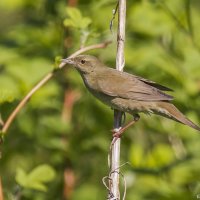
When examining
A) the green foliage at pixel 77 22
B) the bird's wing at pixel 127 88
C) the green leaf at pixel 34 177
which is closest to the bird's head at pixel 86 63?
the bird's wing at pixel 127 88

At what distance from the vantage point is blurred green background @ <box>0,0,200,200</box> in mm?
6859

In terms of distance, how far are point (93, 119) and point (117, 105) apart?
1.26m

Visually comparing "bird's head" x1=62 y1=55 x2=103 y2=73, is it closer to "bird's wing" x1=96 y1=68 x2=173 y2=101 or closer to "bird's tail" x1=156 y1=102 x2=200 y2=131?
"bird's wing" x1=96 y1=68 x2=173 y2=101

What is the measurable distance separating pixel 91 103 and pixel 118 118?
62.9 inches

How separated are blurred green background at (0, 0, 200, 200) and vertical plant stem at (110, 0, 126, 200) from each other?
1255 millimetres

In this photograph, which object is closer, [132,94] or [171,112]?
[171,112]

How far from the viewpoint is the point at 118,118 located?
5.66 meters

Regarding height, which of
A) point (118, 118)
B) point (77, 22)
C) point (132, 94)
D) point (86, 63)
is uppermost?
point (86, 63)

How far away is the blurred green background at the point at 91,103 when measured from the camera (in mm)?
6859

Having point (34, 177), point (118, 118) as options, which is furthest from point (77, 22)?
point (34, 177)

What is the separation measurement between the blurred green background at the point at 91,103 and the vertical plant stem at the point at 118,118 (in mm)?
1255

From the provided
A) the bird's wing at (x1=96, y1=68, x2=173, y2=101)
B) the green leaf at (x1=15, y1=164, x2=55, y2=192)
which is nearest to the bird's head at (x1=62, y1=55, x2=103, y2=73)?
the bird's wing at (x1=96, y1=68, x2=173, y2=101)

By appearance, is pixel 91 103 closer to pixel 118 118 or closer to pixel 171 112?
pixel 171 112

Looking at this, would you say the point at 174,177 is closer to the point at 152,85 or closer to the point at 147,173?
the point at 147,173
